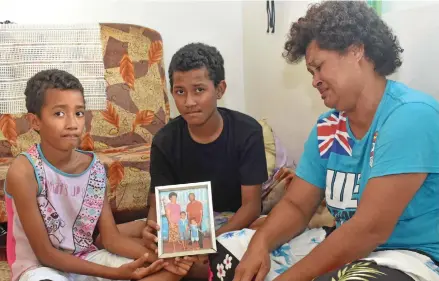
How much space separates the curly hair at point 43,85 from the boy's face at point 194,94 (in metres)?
0.34

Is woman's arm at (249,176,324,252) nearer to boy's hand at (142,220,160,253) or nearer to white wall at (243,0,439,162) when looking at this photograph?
boy's hand at (142,220,160,253)

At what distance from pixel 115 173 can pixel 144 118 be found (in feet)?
1.93

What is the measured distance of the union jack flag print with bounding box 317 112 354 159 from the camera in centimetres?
121

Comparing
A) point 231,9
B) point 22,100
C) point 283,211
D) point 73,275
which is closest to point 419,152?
point 283,211

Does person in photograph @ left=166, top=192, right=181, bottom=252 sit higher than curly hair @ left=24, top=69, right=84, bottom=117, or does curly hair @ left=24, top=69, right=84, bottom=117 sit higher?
curly hair @ left=24, top=69, right=84, bottom=117

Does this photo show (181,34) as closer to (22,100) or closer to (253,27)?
(253,27)

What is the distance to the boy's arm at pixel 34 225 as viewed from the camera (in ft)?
4.45

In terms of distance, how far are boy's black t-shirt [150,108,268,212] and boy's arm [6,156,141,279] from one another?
0.43 metres

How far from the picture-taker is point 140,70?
2643 mm

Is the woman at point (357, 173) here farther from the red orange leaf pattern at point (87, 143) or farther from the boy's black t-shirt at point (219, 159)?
the red orange leaf pattern at point (87, 143)

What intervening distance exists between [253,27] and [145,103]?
883 millimetres

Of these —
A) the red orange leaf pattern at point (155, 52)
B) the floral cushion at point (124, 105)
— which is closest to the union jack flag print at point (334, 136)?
the floral cushion at point (124, 105)

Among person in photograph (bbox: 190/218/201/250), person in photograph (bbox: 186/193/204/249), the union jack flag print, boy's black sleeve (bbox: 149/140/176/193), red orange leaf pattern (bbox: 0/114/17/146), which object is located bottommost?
person in photograph (bbox: 190/218/201/250)

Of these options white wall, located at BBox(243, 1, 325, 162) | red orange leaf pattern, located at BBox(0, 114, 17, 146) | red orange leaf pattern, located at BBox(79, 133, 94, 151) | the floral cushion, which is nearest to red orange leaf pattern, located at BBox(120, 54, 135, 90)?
the floral cushion
